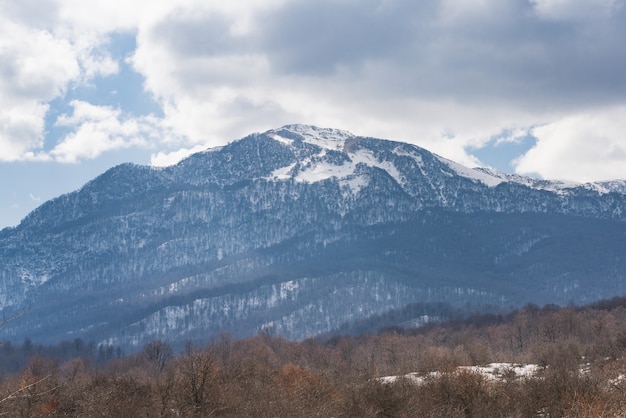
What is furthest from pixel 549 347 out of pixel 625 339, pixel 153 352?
pixel 153 352

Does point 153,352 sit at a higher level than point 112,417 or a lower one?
lower

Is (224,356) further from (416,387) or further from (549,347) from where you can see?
(416,387)

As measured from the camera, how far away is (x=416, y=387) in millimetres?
53219

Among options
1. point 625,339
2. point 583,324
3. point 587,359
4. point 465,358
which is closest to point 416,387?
point 465,358

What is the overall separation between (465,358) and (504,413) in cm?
5316

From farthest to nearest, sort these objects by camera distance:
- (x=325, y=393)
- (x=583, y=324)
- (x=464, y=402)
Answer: (x=583, y=324)
(x=325, y=393)
(x=464, y=402)

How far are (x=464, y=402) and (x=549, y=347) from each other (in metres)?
66.8

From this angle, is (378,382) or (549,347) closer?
(378,382)

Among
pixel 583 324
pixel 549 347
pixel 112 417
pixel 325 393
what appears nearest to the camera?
pixel 112 417

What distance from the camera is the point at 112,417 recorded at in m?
42.8

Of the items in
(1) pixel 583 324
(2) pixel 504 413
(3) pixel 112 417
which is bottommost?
(1) pixel 583 324

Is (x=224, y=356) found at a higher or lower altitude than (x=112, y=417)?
lower

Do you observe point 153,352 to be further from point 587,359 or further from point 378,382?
point 378,382

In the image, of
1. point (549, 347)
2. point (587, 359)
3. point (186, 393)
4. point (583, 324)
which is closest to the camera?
point (186, 393)
